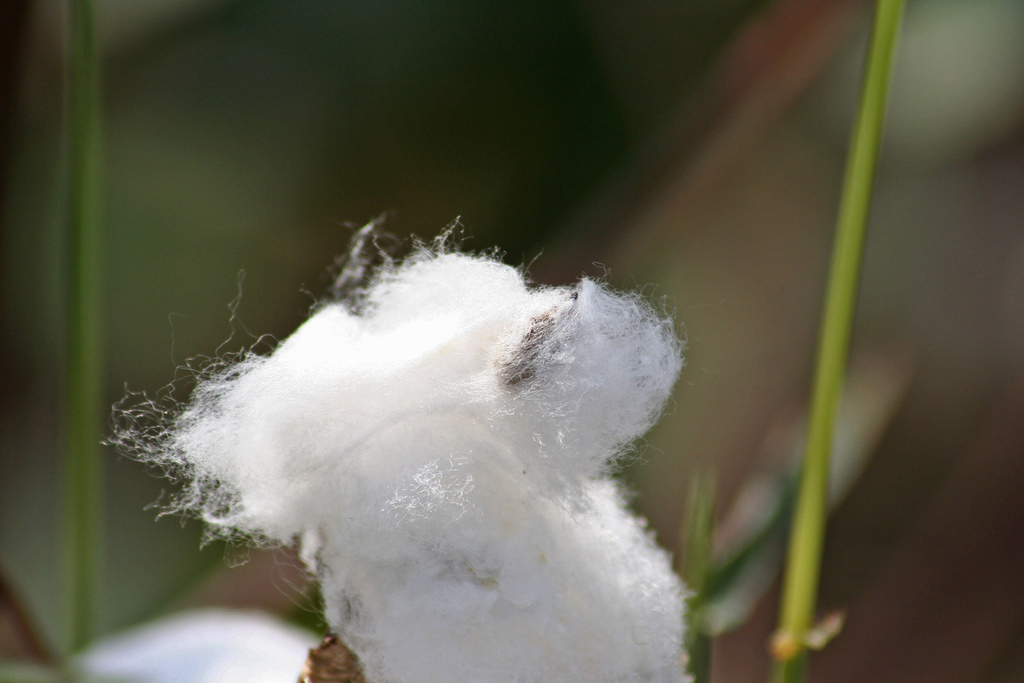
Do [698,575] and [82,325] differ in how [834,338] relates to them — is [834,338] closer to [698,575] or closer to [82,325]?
[698,575]

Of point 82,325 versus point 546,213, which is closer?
point 82,325

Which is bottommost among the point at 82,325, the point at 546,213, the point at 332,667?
the point at 332,667

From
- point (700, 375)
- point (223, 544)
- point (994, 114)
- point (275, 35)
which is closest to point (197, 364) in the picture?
point (223, 544)

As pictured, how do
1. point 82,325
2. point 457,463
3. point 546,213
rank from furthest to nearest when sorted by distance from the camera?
1. point 546,213
2. point 82,325
3. point 457,463

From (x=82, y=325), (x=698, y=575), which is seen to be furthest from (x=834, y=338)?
(x=82, y=325)

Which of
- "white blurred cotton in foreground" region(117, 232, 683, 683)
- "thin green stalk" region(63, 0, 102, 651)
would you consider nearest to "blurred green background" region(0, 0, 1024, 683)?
"thin green stalk" region(63, 0, 102, 651)

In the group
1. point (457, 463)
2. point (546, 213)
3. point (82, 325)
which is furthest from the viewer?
point (546, 213)

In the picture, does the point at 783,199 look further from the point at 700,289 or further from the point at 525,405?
the point at 525,405
